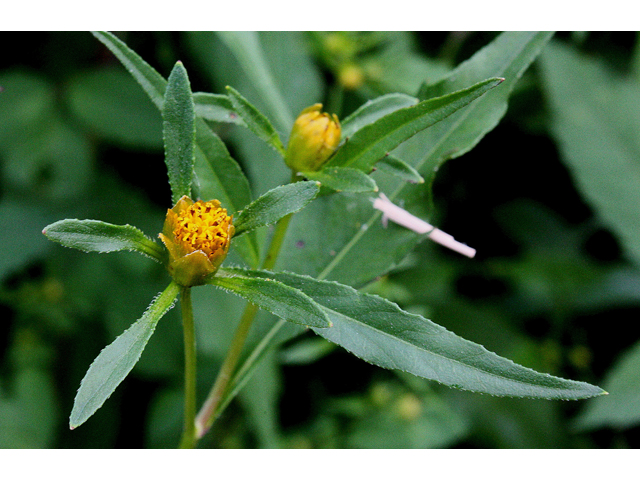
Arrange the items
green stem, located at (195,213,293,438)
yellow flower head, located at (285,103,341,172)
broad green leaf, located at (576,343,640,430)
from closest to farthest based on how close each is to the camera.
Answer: yellow flower head, located at (285,103,341,172), green stem, located at (195,213,293,438), broad green leaf, located at (576,343,640,430)

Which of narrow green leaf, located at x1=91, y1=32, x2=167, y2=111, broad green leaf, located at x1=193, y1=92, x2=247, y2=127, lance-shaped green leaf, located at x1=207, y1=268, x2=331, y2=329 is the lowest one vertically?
lance-shaped green leaf, located at x1=207, y1=268, x2=331, y2=329

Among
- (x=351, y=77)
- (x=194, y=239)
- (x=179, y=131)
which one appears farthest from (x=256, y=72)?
(x=194, y=239)

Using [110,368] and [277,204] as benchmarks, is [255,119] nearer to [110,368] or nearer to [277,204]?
[277,204]

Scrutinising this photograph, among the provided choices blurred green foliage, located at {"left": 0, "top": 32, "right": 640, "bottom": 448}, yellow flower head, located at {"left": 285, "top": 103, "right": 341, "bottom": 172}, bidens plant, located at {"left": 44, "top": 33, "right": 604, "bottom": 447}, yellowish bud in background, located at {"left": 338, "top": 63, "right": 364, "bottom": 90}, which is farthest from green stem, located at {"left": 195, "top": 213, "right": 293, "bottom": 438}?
yellowish bud in background, located at {"left": 338, "top": 63, "right": 364, "bottom": 90}

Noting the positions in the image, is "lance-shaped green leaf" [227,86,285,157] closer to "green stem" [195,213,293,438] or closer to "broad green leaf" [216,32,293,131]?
"green stem" [195,213,293,438]

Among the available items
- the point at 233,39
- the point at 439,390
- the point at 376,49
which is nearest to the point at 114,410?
the point at 439,390

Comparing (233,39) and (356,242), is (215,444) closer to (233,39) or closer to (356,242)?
(356,242)
